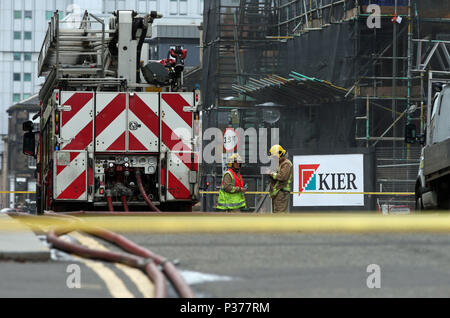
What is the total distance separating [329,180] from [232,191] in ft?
56.8

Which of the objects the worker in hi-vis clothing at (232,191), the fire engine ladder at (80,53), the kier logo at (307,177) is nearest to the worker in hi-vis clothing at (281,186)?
the worker in hi-vis clothing at (232,191)

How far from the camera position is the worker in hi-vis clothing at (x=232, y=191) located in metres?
19.1

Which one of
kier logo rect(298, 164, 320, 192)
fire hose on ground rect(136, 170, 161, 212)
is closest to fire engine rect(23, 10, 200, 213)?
fire hose on ground rect(136, 170, 161, 212)

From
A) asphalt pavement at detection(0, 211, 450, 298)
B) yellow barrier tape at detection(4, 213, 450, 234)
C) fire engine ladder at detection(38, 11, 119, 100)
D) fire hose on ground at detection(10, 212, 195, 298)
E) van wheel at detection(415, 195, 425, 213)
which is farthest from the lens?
van wheel at detection(415, 195, 425, 213)

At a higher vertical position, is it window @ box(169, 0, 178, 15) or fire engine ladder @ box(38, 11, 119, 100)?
window @ box(169, 0, 178, 15)

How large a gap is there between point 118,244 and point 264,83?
118 ft

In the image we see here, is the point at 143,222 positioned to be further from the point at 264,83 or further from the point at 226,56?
the point at 226,56

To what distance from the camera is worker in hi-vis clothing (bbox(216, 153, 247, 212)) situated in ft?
62.7

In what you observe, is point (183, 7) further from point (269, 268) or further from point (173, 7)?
point (269, 268)

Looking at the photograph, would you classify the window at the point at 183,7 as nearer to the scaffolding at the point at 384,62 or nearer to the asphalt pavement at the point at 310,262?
the scaffolding at the point at 384,62

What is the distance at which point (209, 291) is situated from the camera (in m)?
7.56

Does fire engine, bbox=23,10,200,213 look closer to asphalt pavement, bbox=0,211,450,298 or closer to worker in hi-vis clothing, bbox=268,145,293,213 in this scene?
worker in hi-vis clothing, bbox=268,145,293,213

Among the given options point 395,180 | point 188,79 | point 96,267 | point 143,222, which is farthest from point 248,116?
point 96,267

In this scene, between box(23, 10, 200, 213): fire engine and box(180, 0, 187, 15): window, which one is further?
box(180, 0, 187, 15): window
